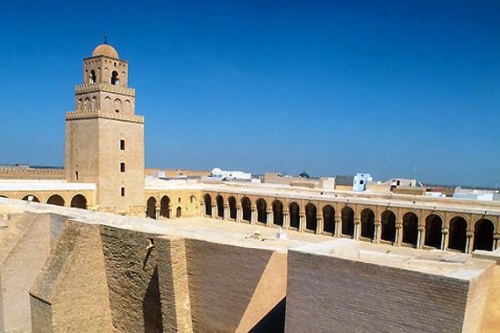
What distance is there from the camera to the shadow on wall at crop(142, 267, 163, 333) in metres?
9.00

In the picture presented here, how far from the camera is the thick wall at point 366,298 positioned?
4.94 meters

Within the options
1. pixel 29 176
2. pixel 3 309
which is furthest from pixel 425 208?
pixel 29 176

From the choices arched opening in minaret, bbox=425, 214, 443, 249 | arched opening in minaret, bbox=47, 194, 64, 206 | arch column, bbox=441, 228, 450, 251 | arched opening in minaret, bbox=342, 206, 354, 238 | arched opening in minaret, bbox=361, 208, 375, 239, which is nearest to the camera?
arch column, bbox=441, 228, 450, 251

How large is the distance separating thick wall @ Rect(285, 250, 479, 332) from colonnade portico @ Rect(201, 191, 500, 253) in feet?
63.4

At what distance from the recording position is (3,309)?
38.2ft

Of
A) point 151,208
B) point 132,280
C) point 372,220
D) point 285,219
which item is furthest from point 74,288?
point 151,208

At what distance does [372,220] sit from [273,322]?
23.9 metres

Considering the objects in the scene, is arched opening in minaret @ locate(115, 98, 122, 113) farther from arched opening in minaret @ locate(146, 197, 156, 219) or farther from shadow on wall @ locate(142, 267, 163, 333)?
shadow on wall @ locate(142, 267, 163, 333)

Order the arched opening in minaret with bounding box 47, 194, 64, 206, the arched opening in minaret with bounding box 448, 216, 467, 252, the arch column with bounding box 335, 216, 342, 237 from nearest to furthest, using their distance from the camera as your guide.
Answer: the arched opening in minaret with bounding box 448, 216, 467, 252 < the arched opening in minaret with bounding box 47, 194, 64, 206 < the arch column with bounding box 335, 216, 342, 237

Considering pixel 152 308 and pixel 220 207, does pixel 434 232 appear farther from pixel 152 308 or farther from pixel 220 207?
pixel 152 308

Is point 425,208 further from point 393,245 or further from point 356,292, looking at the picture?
point 356,292

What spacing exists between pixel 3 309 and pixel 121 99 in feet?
58.3

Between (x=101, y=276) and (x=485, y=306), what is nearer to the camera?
(x=485, y=306)

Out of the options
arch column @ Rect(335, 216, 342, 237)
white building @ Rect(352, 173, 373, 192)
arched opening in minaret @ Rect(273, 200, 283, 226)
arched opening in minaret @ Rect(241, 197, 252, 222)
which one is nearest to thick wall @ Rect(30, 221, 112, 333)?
arch column @ Rect(335, 216, 342, 237)
